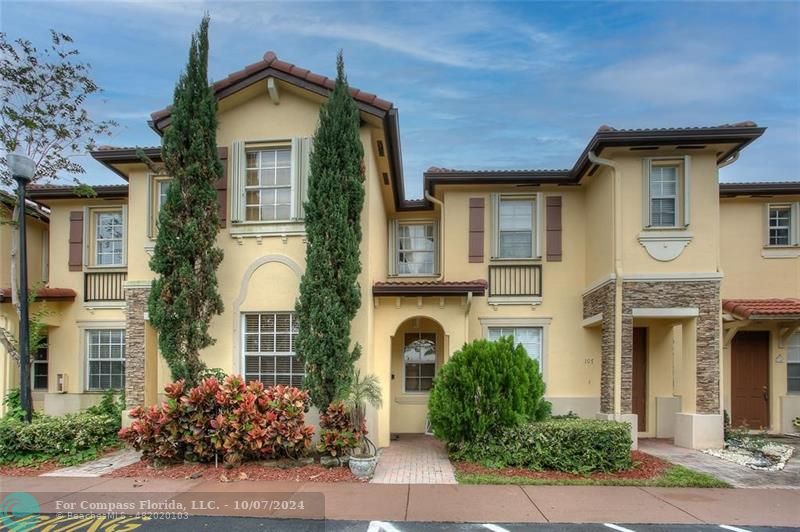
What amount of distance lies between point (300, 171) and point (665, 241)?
753 cm

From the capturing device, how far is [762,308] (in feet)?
35.8

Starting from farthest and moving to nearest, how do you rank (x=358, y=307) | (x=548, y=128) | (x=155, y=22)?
(x=548, y=128)
(x=155, y=22)
(x=358, y=307)

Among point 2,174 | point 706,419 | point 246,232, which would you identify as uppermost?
point 2,174

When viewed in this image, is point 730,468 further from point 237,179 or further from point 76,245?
point 76,245

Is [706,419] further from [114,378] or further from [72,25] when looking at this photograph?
[72,25]

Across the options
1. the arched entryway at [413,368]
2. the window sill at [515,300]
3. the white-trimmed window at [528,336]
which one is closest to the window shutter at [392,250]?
the arched entryway at [413,368]

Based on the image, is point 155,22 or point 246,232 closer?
point 246,232

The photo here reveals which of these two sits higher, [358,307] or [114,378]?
[358,307]

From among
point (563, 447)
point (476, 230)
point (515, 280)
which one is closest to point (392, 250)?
point (476, 230)

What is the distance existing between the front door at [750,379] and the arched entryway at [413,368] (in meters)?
7.30

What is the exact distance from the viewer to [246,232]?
31.9 ft

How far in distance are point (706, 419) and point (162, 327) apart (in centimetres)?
1057

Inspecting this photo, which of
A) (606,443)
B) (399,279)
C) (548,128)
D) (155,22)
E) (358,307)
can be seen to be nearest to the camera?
(606,443)

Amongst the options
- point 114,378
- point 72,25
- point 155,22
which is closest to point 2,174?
point 72,25
